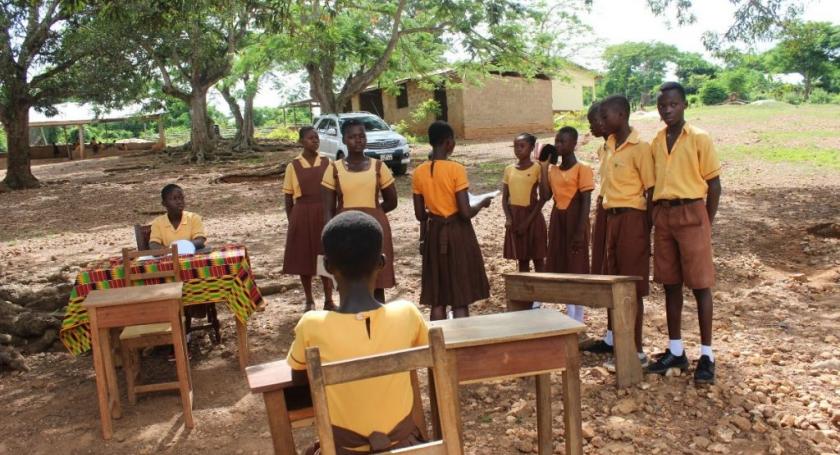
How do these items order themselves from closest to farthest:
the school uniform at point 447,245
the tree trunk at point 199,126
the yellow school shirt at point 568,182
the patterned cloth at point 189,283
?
1. the patterned cloth at point 189,283
2. the school uniform at point 447,245
3. the yellow school shirt at point 568,182
4. the tree trunk at point 199,126

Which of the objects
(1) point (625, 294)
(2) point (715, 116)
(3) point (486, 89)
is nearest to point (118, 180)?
(3) point (486, 89)

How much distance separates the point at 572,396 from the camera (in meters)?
2.77

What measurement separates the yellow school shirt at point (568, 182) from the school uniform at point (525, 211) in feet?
0.91

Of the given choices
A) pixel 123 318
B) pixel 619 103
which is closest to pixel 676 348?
pixel 619 103

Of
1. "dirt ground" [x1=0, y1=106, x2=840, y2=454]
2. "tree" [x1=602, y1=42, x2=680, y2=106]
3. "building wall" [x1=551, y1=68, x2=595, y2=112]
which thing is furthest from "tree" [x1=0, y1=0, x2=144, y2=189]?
"tree" [x1=602, y1=42, x2=680, y2=106]

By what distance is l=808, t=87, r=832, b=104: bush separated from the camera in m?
38.6

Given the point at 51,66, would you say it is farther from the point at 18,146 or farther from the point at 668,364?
the point at 668,364

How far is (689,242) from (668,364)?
2.53 feet

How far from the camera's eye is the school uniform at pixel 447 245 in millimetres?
4316

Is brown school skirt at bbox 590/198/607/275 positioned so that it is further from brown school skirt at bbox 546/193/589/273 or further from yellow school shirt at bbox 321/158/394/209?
yellow school shirt at bbox 321/158/394/209

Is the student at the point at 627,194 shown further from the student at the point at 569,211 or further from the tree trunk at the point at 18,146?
the tree trunk at the point at 18,146

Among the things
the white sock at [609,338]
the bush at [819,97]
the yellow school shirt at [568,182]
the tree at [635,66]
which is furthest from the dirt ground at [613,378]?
the tree at [635,66]

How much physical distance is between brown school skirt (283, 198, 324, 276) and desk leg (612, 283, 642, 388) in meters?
2.63

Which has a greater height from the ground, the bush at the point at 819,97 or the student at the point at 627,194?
the bush at the point at 819,97
